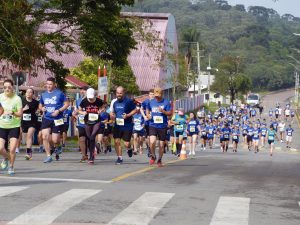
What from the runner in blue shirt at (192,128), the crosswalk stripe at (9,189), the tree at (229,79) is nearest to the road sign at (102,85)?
the runner in blue shirt at (192,128)

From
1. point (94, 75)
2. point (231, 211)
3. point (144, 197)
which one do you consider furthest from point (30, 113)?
point (94, 75)

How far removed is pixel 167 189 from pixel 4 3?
13029 millimetres

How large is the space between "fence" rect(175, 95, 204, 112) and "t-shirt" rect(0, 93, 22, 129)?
198 feet

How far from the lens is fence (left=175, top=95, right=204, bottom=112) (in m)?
80.3

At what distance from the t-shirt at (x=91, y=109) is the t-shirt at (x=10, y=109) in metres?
3.20

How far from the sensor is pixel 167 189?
12.6m

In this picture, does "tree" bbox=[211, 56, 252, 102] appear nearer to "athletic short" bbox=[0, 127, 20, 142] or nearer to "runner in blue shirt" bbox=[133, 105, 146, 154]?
"runner in blue shirt" bbox=[133, 105, 146, 154]

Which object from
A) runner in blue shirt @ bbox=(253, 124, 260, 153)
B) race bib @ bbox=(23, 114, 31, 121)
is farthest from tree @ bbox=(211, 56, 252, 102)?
race bib @ bbox=(23, 114, 31, 121)

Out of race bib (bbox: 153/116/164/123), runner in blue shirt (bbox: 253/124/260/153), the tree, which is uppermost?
the tree

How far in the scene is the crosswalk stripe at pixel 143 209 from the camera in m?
9.39

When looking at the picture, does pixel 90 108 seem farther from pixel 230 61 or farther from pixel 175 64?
pixel 230 61

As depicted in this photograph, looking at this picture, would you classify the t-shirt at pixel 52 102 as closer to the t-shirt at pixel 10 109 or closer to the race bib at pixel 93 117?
the race bib at pixel 93 117

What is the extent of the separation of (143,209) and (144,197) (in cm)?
111

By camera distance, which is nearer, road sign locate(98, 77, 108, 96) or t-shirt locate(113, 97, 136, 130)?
t-shirt locate(113, 97, 136, 130)
